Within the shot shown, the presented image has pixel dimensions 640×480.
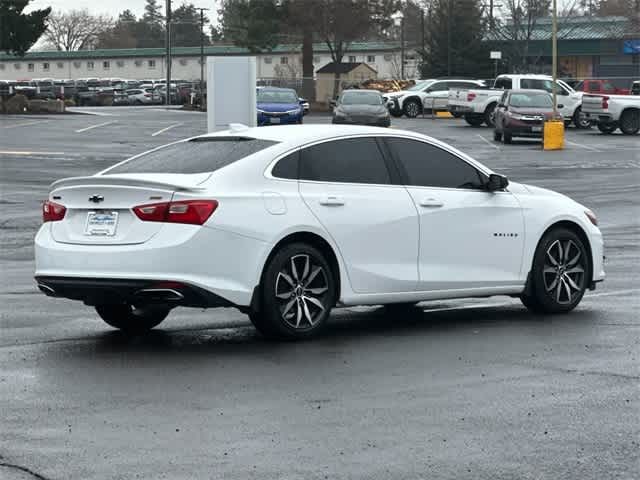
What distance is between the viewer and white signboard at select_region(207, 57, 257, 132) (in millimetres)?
25625

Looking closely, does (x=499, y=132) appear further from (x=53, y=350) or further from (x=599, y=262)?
(x=53, y=350)

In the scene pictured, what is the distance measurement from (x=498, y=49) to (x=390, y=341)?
76.6 meters

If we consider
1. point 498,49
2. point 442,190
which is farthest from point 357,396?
point 498,49

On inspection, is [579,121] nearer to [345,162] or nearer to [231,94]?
[231,94]

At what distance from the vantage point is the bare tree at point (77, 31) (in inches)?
7283

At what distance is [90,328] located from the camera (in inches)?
423

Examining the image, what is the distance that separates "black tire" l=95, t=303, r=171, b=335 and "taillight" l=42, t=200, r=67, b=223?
2.67ft

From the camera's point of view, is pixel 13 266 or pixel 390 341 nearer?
pixel 390 341

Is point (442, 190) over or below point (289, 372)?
over

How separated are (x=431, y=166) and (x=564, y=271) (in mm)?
1498

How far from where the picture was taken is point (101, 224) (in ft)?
31.8

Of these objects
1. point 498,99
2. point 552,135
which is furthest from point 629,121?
point 552,135

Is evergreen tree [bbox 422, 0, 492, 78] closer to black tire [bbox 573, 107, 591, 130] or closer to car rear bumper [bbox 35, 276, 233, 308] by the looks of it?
black tire [bbox 573, 107, 591, 130]

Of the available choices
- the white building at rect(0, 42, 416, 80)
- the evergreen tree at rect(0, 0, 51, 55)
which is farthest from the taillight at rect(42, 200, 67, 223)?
the white building at rect(0, 42, 416, 80)
